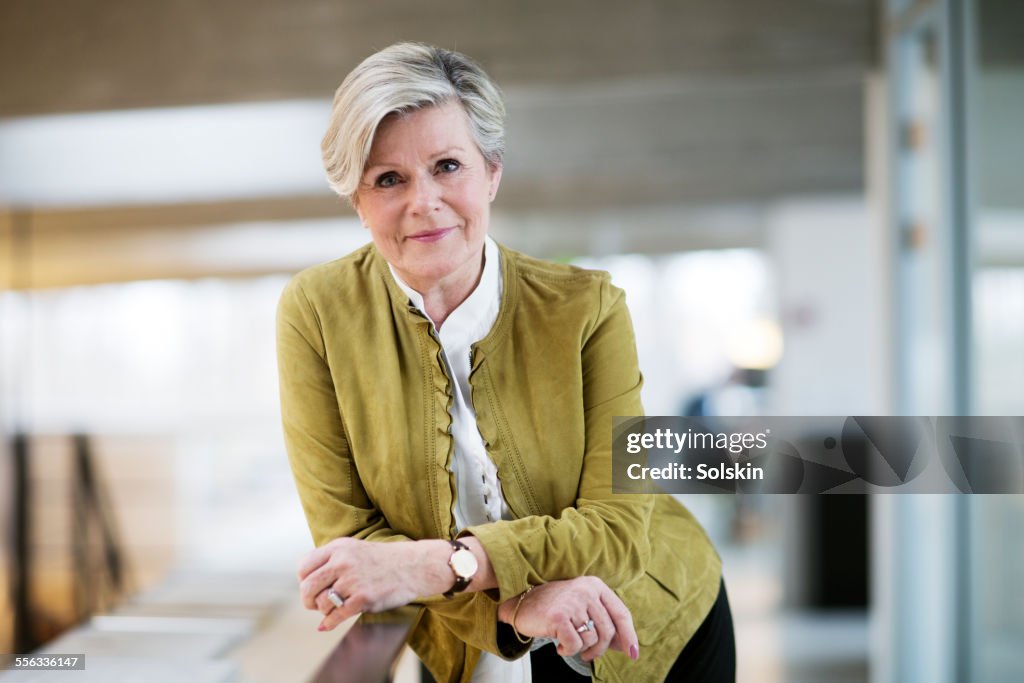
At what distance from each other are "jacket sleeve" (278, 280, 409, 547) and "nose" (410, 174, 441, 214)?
23 cm

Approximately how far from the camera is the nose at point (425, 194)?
135 centimetres

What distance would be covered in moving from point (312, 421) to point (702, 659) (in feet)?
2.75

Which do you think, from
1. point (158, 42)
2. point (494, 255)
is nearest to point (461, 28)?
point (158, 42)

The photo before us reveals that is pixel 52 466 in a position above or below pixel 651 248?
below

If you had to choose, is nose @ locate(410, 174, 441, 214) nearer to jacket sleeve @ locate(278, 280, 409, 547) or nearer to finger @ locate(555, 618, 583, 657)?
jacket sleeve @ locate(278, 280, 409, 547)

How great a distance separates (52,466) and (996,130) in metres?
6.73

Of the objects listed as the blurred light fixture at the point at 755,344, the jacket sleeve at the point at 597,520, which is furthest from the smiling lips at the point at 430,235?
the blurred light fixture at the point at 755,344

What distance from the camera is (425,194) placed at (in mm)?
1356

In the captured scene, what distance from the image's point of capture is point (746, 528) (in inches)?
338

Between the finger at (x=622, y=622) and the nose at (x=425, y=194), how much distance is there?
660 millimetres

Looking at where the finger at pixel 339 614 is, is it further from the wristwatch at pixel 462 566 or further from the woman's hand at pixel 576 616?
the woman's hand at pixel 576 616

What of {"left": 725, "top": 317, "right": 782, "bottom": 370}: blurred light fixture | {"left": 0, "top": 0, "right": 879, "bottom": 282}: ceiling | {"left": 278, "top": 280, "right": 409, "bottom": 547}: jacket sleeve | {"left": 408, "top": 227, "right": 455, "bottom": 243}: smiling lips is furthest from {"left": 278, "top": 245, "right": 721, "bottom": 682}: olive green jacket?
{"left": 725, "top": 317, "right": 782, "bottom": 370}: blurred light fixture

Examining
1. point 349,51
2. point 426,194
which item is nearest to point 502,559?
point 426,194

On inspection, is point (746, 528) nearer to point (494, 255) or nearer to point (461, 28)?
point (461, 28)
